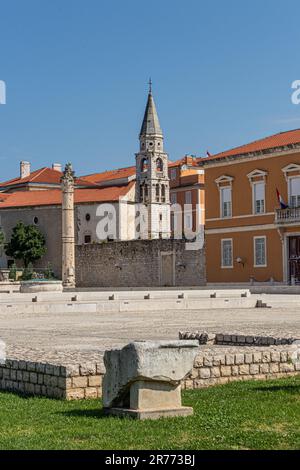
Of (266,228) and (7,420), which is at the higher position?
(266,228)

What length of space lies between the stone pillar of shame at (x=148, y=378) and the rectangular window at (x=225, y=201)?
3898cm

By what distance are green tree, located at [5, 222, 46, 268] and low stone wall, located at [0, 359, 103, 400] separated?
67.2 metres

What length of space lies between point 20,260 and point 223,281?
3664 cm

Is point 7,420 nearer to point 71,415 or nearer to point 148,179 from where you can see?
point 71,415

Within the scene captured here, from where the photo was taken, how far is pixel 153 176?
276 feet

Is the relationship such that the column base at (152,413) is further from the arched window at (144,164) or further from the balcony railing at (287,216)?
the arched window at (144,164)

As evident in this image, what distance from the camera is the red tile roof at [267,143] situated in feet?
143

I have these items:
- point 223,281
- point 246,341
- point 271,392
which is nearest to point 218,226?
point 223,281

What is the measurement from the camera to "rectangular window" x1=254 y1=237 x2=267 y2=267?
44.1m

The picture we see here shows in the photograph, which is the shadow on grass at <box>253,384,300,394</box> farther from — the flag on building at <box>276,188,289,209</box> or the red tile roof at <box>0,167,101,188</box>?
the red tile roof at <box>0,167,101,188</box>

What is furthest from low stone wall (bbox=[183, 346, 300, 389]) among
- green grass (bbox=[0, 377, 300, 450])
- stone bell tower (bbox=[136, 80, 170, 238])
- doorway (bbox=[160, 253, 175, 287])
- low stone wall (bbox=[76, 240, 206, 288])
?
stone bell tower (bbox=[136, 80, 170, 238])

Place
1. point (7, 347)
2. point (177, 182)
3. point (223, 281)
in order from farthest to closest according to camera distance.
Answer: point (177, 182) → point (223, 281) → point (7, 347)

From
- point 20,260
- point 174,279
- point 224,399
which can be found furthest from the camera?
point 20,260

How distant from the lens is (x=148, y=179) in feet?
274
